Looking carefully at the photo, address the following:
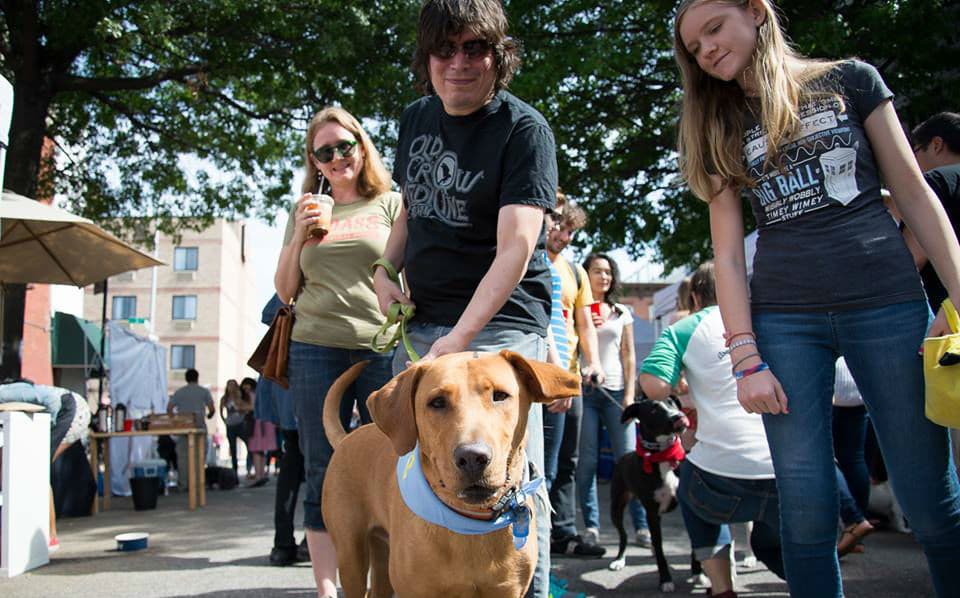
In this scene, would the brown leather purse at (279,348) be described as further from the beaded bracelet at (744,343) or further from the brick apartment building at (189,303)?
the brick apartment building at (189,303)

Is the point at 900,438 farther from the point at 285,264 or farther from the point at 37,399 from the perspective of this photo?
the point at 37,399

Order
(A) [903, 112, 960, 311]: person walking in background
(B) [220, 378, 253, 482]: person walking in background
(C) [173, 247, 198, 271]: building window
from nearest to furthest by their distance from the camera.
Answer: (A) [903, 112, 960, 311]: person walking in background → (B) [220, 378, 253, 482]: person walking in background → (C) [173, 247, 198, 271]: building window

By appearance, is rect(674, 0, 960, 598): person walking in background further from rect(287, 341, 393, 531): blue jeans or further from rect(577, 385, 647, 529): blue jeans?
rect(577, 385, 647, 529): blue jeans

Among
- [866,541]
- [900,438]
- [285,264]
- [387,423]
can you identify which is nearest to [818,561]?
[900,438]

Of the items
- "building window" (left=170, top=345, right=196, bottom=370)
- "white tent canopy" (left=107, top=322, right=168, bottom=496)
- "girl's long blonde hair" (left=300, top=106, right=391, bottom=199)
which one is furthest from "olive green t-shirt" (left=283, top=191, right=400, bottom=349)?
"building window" (left=170, top=345, right=196, bottom=370)

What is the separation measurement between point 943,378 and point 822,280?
16.8 inches

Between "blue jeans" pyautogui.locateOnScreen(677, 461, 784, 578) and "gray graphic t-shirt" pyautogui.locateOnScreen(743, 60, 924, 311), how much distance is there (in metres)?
1.54

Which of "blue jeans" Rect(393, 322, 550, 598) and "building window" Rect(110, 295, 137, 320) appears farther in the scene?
"building window" Rect(110, 295, 137, 320)

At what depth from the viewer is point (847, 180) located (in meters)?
2.52

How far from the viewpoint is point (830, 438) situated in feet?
8.30

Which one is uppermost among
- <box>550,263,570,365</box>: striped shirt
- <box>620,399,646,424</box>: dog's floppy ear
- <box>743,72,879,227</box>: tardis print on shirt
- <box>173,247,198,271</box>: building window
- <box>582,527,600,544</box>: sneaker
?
<box>173,247,198,271</box>: building window

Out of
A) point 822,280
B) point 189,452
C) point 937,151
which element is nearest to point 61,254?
point 189,452

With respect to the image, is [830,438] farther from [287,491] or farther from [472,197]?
[287,491]

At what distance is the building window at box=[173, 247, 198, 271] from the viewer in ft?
185
